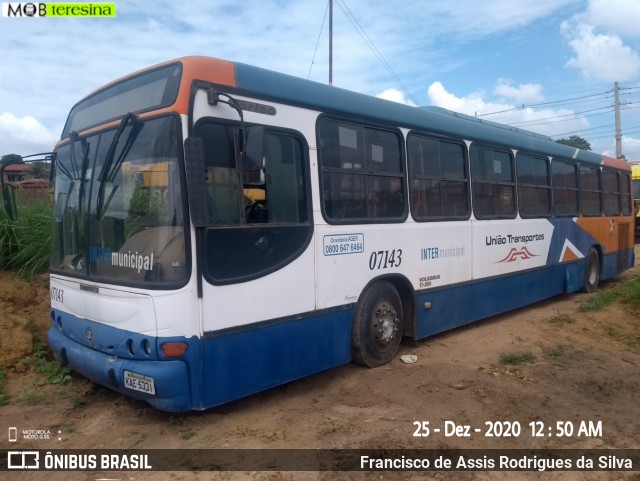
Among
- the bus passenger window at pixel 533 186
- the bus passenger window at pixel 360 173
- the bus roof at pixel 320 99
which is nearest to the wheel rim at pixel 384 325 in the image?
the bus passenger window at pixel 360 173

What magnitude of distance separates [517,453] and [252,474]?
1982 millimetres

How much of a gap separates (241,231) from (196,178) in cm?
66

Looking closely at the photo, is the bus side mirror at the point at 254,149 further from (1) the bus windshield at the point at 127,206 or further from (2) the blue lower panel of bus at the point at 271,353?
(2) the blue lower panel of bus at the point at 271,353

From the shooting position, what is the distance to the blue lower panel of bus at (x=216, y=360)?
3951mm

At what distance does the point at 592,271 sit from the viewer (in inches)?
430

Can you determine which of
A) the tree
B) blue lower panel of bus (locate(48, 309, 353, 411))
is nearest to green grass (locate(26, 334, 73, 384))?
blue lower panel of bus (locate(48, 309, 353, 411))

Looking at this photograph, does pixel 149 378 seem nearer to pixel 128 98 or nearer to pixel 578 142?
pixel 128 98

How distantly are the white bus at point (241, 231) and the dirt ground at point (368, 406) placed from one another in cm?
36

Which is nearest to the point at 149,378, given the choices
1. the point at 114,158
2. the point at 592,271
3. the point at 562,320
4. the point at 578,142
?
the point at 114,158

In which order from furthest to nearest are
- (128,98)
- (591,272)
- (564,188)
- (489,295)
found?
(591,272), (564,188), (489,295), (128,98)

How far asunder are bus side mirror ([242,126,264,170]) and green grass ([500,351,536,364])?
12.8 ft

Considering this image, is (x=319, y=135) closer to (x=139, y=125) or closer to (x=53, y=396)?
(x=139, y=125)

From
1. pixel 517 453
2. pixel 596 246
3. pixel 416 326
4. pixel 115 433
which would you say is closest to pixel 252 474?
pixel 115 433

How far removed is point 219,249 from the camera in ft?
13.5
